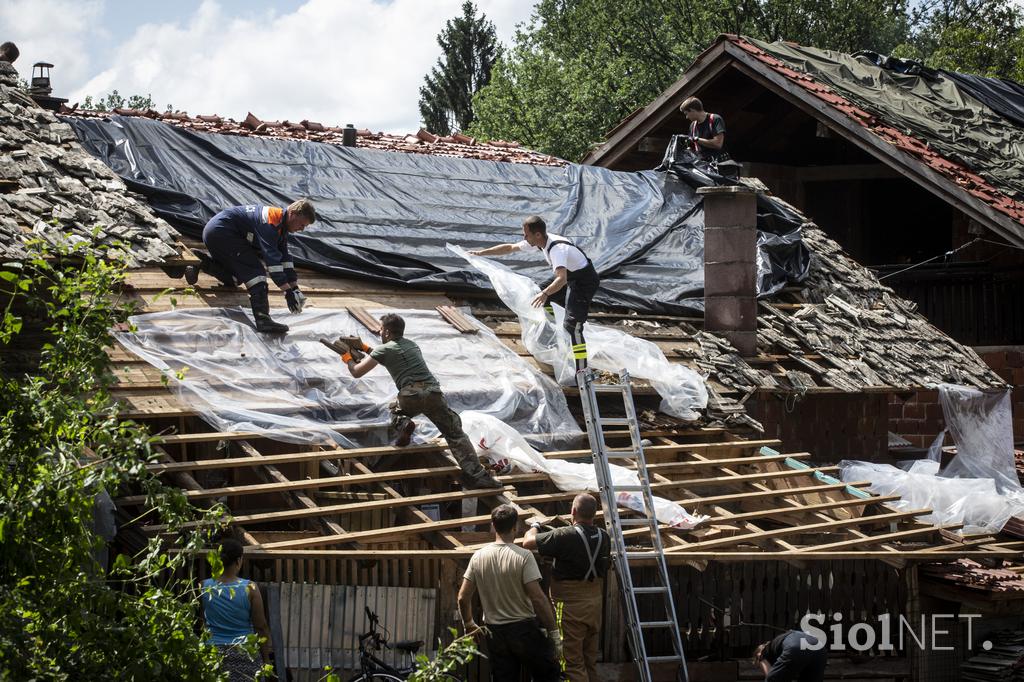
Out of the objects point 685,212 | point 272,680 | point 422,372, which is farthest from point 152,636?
point 685,212

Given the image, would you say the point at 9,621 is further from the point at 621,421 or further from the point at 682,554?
the point at 621,421

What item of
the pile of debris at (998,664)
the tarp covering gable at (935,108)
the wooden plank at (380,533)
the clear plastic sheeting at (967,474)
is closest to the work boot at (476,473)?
the wooden plank at (380,533)

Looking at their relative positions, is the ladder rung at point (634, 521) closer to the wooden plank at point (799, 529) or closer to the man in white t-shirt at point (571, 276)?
the wooden plank at point (799, 529)

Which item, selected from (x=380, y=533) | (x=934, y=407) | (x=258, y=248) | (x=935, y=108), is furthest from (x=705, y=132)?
(x=380, y=533)

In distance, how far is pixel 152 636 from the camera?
4.23 m

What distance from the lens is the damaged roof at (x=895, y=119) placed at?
51.8 ft

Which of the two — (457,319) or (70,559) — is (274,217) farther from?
Result: (70,559)

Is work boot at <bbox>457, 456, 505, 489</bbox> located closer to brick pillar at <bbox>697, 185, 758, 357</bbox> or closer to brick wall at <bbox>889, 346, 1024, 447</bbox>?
brick pillar at <bbox>697, 185, 758, 357</bbox>

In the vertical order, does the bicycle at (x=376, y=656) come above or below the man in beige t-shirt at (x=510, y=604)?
below

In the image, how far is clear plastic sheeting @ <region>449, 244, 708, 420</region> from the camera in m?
11.0

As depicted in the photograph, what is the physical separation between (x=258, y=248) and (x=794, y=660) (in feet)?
17.6

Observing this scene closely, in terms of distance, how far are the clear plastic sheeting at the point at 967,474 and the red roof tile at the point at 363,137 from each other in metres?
6.18

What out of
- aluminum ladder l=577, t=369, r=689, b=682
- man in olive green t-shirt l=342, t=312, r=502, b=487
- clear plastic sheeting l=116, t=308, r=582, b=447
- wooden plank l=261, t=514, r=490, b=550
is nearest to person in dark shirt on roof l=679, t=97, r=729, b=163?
clear plastic sheeting l=116, t=308, r=582, b=447

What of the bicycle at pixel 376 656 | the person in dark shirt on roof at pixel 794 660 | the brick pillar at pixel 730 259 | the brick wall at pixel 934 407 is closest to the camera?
the bicycle at pixel 376 656
